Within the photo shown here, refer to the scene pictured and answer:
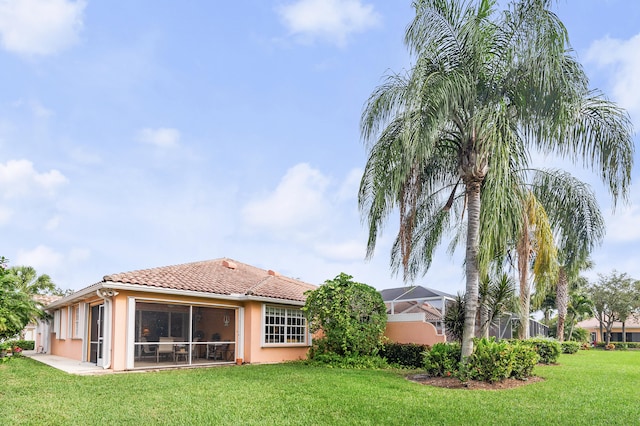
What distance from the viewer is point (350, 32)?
1411 cm

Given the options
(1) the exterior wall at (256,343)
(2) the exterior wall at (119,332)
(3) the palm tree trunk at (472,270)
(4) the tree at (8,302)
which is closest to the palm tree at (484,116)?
(3) the palm tree trunk at (472,270)

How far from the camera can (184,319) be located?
21297 millimetres

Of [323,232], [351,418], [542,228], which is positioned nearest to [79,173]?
[323,232]

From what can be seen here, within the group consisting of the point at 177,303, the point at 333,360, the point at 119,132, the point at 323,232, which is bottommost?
the point at 333,360

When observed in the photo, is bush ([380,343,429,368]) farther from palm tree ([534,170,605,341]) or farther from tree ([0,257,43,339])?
tree ([0,257,43,339])

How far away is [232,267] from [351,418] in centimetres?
1440

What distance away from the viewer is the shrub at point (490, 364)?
11242 mm

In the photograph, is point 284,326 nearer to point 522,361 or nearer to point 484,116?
point 522,361

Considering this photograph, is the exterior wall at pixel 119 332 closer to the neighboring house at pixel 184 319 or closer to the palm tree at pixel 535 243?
the neighboring house at pixel 184 319

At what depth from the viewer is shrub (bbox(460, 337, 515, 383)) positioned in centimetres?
1124

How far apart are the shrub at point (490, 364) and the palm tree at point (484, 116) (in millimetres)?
355

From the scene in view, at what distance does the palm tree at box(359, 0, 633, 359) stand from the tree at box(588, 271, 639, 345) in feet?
120

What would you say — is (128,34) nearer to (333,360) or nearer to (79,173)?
(79,173)

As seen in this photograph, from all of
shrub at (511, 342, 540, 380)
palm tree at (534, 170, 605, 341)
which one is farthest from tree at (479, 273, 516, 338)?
shrub at (511, 342, 540, 380)
